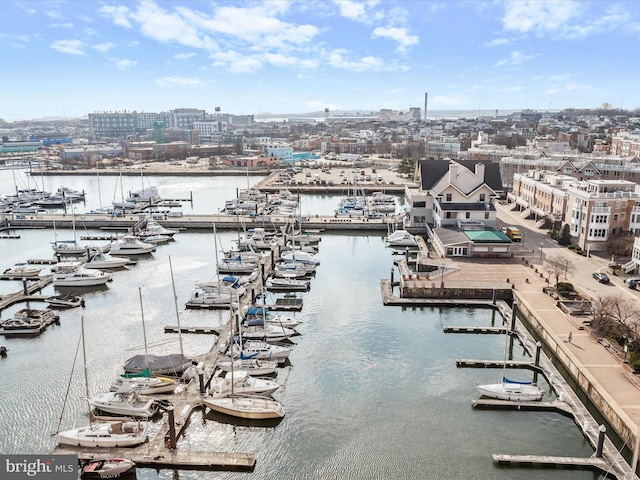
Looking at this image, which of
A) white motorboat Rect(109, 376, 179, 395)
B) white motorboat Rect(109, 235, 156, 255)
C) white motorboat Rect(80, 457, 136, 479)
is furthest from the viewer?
white motorboat Rect(109, 235, 156, 255)

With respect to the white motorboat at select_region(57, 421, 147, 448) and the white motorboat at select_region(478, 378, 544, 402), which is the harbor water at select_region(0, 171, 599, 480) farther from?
the white motorboat at select_region(57, 421, 147, 448)

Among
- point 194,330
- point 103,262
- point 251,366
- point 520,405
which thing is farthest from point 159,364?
point 103,262

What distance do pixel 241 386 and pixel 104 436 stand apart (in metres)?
5.68

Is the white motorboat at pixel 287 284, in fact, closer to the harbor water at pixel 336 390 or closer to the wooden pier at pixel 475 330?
the harbor water at pixel 336 390

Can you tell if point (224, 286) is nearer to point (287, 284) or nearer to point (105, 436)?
point (287, 284)

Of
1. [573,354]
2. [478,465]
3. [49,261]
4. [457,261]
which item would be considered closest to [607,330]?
[573,354]

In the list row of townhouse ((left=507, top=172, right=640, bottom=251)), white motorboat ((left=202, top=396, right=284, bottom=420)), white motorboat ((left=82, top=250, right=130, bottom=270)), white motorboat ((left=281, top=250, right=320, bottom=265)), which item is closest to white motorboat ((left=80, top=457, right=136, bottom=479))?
white motorboat ((left=202, top=396, right=284, bottom=420))

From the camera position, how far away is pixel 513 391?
70.3ft

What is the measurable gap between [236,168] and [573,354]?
88340 millimetres

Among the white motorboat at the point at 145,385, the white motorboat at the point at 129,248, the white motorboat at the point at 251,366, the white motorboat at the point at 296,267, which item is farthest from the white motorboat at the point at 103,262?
the white motorboat at the point at 251,366

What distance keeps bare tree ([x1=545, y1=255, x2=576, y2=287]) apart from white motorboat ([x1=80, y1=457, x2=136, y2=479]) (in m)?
26.2

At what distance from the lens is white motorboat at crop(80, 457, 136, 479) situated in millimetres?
17344

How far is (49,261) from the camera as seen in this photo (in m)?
42.0

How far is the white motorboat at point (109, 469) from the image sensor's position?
56.9ft
